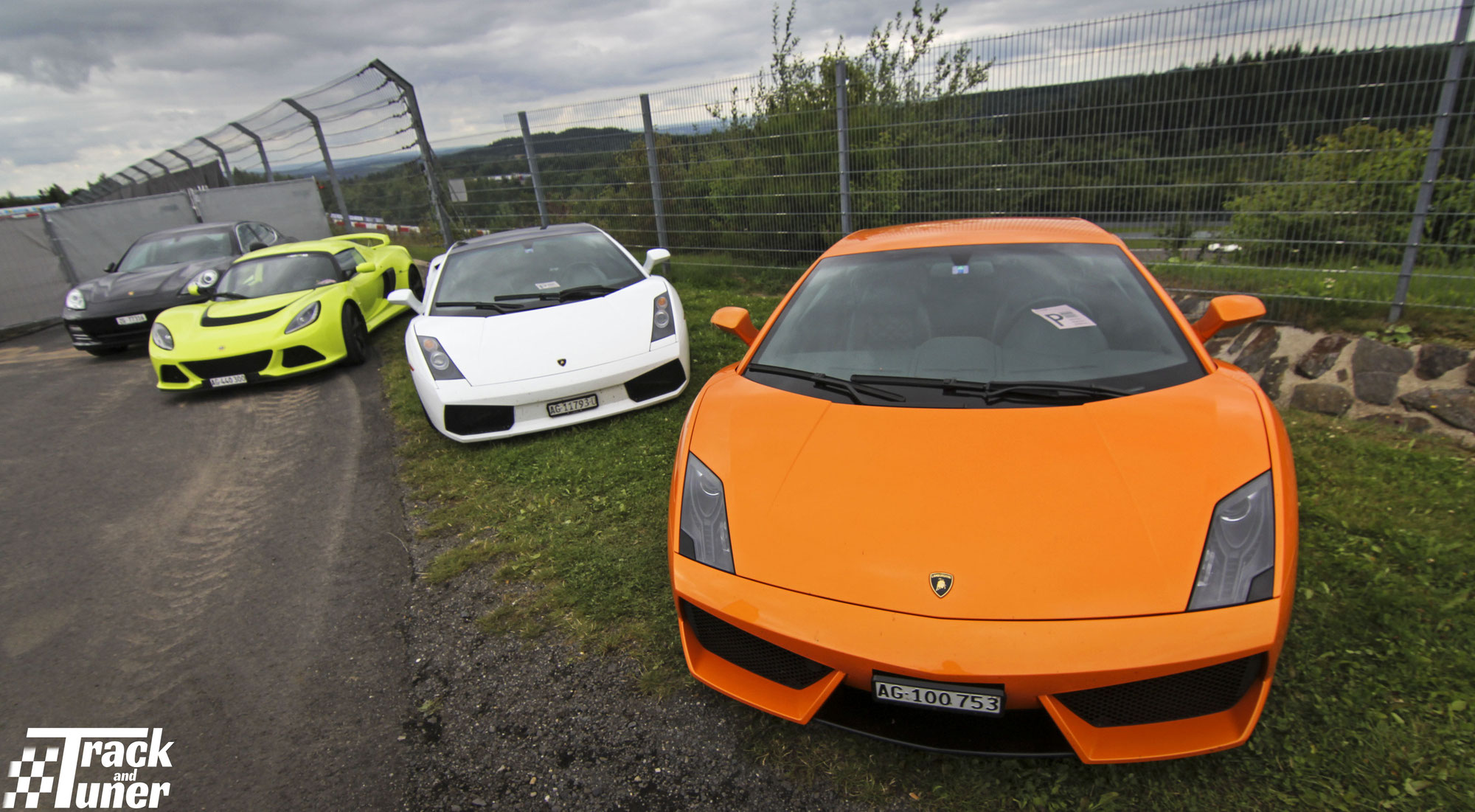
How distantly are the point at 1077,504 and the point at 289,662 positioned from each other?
9.45ft

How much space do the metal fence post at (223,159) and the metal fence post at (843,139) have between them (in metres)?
15.9

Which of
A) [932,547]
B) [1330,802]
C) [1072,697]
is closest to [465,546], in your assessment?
[932,547]

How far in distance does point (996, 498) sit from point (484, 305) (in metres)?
4.14

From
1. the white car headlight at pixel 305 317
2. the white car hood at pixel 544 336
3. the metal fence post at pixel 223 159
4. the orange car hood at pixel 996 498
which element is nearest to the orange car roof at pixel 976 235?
the orange car hood at pixel 996 498

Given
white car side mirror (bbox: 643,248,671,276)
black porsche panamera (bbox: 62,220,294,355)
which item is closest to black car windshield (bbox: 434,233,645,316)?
white car side mirror (bbox: 643,248,671,276)

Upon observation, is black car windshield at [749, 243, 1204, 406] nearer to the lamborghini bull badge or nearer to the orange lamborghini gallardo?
the orange lamborghini gallardo

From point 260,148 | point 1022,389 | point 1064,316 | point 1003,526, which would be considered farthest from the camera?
point 260,148

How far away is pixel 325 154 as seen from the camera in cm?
1334

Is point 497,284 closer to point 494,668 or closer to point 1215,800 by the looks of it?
point 494,668

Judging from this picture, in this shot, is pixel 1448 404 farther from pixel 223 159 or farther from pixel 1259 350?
pixel 223 159

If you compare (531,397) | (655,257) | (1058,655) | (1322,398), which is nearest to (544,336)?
(531,397)

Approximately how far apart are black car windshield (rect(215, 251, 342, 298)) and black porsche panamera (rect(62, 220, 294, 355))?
5.64 ft

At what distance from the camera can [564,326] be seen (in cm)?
461

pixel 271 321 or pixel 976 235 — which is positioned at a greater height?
pixel 976 235
